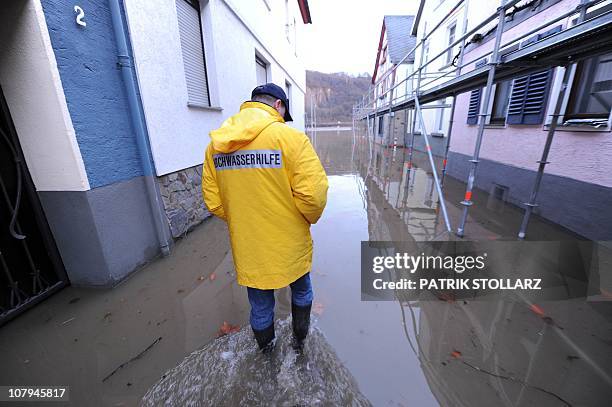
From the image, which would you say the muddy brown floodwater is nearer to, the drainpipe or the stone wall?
the drainpipe

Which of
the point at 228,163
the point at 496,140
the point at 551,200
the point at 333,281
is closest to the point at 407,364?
the point at 333,281

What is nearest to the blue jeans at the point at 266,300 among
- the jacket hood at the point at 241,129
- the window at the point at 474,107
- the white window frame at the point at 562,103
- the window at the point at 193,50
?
the jacket hood at the point at 241,129

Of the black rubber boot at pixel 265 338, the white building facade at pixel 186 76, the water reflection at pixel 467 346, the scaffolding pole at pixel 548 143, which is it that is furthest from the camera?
the white building facade at pixel 186 76

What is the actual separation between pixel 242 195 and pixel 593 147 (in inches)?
181

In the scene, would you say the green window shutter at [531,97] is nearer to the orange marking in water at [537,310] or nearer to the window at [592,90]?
the window at [592,90]

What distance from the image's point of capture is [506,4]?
2.51 metres

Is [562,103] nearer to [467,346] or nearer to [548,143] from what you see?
[548,143]

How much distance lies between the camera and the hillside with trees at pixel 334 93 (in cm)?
5794

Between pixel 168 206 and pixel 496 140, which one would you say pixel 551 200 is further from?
pixel 168 206

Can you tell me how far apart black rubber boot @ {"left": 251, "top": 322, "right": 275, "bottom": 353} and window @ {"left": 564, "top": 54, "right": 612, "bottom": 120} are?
186 inches

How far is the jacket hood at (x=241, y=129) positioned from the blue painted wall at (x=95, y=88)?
1.78m

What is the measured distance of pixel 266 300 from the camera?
172 cm

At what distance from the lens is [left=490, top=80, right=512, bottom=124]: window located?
17.7ft
